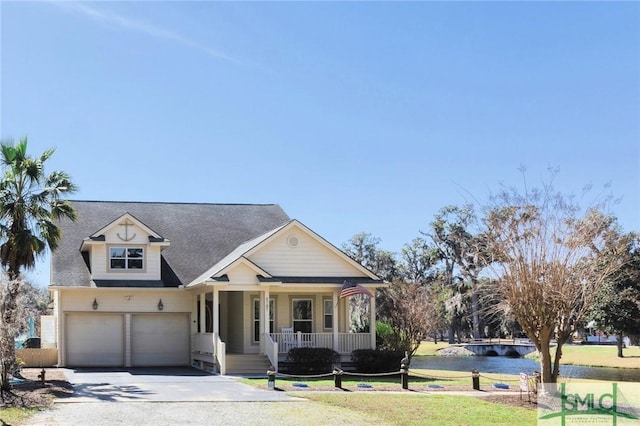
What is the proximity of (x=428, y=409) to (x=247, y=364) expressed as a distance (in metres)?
12.1

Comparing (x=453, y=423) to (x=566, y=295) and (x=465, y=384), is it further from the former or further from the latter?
(x=465, y=384)

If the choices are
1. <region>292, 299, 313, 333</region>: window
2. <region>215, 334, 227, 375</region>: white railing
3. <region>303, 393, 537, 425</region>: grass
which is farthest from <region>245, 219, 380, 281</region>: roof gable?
<region>303, 393, 537, 425</region>: grass

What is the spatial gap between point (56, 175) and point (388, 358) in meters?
14.3

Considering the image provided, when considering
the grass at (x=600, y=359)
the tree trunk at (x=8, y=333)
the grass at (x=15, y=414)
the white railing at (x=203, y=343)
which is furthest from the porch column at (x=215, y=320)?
the grass at (x=600, y=359)

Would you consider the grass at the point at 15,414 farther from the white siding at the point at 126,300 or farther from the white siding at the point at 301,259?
the white siding at the point at 126,300

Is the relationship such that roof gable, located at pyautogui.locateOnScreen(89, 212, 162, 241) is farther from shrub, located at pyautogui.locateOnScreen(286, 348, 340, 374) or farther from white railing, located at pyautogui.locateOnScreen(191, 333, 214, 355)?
shrub, located at pyautogui.locateOnScreen(286, 348, 340, 374)

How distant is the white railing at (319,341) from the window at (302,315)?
2018 millimetres

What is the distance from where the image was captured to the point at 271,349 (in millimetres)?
28562

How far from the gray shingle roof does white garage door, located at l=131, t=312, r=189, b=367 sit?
199 cm

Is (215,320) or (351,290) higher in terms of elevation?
(351,290)

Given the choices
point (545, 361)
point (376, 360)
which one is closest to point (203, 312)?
point (376, 360)

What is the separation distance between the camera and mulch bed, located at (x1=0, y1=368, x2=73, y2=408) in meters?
18.4

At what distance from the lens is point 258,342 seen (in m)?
31.1

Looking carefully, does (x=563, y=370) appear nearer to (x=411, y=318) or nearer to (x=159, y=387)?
(x=411, y=318)
